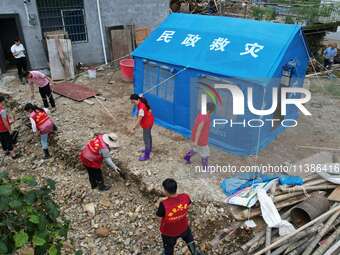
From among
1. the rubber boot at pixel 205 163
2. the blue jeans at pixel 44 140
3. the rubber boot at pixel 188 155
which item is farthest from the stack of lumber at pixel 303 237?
the blue jeans at pixel 44 140

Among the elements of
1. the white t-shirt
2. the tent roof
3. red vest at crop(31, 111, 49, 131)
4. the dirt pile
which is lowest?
the dirt pile

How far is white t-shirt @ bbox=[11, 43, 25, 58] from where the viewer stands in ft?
37.0

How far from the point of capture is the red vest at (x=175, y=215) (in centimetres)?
444

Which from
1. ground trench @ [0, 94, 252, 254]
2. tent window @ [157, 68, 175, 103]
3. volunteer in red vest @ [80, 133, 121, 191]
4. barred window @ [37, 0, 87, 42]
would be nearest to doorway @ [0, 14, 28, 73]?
barred window @ [37, 0, 87, 42]

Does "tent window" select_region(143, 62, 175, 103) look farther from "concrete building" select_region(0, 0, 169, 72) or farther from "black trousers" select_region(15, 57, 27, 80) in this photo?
"concrete building" select_region(0, 0, 169, 72)

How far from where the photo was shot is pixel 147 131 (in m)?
7.20

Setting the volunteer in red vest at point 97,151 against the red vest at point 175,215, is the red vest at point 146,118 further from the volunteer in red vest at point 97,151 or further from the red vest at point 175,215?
the red vest at point 175,215

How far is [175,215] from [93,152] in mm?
2426

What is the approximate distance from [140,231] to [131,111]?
4.70 m

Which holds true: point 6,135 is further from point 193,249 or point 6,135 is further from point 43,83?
point 193,249

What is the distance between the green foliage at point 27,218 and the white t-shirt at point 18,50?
30.6ft

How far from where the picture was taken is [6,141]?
8.09m

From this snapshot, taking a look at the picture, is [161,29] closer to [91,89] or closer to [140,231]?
[91,89]

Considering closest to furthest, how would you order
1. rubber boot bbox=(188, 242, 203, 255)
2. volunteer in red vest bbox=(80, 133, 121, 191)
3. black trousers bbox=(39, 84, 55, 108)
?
rubber boot bbox=(188, 242, 203, 255), volunteer in red vest bbox=(80, 133, 121, 191), black trousers bbox=(39, 84, 55, 108)
